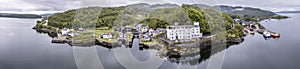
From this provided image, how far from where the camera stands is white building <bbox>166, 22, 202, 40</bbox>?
554cm

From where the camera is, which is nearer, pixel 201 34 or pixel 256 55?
pixel 256 55

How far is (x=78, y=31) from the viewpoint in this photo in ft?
21.9

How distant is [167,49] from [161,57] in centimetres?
76

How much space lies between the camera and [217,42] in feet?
17.1

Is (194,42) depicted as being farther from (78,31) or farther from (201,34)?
(78,31)

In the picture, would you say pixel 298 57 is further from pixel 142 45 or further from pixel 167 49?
pixel 142 45

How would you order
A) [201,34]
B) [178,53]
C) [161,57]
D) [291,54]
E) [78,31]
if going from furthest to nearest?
[78,31] < [201,34] < [291,54] < [178,53] < [161,57]

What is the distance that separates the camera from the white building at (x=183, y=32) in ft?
18.2

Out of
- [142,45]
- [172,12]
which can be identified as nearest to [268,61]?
[172,12]

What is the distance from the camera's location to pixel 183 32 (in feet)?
18.6

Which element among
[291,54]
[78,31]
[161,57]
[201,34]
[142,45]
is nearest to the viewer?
[161,57]

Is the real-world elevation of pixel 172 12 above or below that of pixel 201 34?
above

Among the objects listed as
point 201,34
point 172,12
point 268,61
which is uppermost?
point 172,12

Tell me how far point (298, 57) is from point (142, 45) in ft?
9.72
